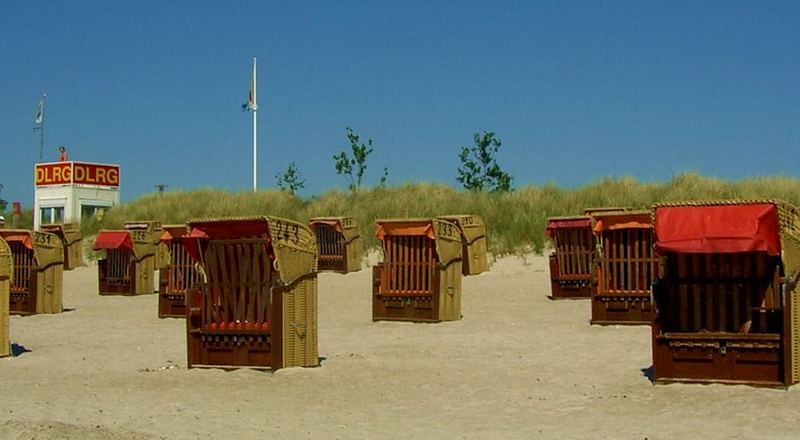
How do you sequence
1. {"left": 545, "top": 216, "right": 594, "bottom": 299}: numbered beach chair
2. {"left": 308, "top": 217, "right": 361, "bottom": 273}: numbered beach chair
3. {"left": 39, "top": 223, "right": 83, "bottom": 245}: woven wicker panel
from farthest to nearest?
{"left": 39, "top": 223, "right": 83, "bottom": 245}: woven wicker panel < {"left": 308, "top": 217, "right": 361, "bottom": 273}: numbered beach chair < {"left": 545, "top": 216, "right": 594, "bottom": 299}: numbered beach chair

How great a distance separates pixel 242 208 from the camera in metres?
44.6

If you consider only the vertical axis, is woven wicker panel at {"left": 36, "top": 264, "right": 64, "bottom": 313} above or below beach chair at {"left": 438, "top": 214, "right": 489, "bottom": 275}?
below

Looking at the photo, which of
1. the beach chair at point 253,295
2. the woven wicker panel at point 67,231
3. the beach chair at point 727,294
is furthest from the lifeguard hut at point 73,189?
the beach chair at point 727,294

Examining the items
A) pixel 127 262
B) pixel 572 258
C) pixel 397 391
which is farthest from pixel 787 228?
pixel 127 262

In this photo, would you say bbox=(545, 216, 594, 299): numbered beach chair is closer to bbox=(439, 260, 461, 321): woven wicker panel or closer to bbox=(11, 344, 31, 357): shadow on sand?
bbox=(439, 260, 461, 321): woven wicker panel

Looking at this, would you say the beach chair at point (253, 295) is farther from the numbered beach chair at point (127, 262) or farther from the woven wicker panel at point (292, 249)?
the numbered beach chair at point (127, 262)

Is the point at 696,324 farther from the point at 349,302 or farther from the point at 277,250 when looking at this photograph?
the point at 349,302

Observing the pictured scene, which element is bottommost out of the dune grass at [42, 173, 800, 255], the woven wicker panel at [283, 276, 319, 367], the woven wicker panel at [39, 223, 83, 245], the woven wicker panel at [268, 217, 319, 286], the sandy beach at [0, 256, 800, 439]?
the sandy beach at [0, 256, 800, 439]

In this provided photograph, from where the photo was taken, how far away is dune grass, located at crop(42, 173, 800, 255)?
33156mm

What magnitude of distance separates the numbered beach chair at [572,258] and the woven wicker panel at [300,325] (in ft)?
29.1

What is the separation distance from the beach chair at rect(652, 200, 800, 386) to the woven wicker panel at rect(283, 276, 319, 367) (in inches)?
164

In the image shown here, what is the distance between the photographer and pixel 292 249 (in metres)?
13.5

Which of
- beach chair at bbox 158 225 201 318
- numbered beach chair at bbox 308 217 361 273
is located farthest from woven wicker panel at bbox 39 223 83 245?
beach chair at bbox 158 225 201 318

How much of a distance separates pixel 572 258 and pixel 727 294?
10063 mm
